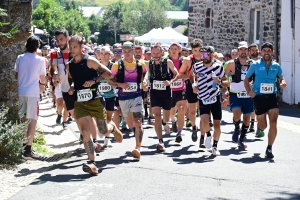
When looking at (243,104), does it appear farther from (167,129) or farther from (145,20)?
(145,20)

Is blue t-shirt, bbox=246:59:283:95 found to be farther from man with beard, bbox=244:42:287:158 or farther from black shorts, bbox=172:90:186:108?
black shorts, bbox=172:90:186:108

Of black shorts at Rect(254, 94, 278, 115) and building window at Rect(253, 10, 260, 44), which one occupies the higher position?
building window at Rect(253, 10, 260, 44)

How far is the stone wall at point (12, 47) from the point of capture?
11820 millimetres

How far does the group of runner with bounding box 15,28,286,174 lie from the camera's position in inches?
395

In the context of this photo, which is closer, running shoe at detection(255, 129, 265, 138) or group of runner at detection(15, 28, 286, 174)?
group of runner at detection(15, 28, 286, 174)

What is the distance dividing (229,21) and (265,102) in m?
19.6

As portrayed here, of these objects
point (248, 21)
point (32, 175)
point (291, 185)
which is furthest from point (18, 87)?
point (248, 21)

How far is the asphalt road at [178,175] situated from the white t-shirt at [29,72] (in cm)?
128

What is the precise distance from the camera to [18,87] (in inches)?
432

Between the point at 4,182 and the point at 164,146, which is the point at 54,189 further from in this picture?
the point at 164,146

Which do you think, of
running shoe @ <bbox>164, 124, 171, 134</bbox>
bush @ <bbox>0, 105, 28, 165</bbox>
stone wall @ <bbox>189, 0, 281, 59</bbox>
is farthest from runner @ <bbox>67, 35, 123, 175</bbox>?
stone wall @ <bbox>189, 0, 281, 59</bbox>

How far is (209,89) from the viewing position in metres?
11.6

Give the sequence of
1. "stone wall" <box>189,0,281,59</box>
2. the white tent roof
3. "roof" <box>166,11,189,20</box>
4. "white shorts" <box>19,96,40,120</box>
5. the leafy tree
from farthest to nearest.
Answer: "roof" <box>166,11,189,20</box> < the leafy tree < the white tent roof < "stone wall" <box>189,0,281,59</box> < "white shorts" <box>19,96,40,120</box>

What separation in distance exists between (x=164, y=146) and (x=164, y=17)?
3550 inches
